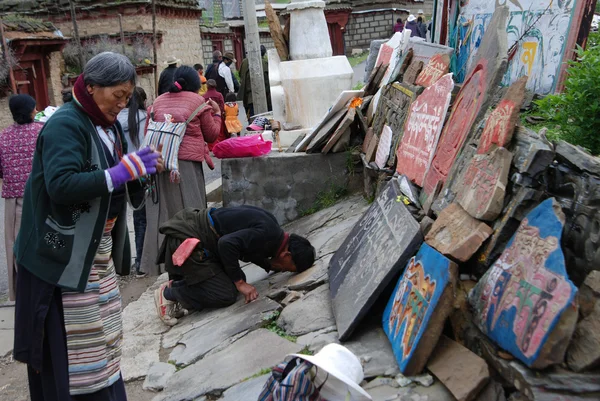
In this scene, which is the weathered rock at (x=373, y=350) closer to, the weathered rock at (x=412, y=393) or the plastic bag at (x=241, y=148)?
the weathered rock at (x=412, y=393)

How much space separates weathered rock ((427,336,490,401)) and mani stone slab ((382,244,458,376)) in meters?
0.07

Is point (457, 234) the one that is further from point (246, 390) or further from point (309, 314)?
point (246, 390)

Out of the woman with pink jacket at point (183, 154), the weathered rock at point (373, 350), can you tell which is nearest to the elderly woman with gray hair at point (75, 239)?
the weathered rock at point (373, 350)

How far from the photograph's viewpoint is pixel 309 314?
3.94 metres

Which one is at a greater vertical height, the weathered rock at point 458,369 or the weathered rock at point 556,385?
the weathered rock at point 556,385

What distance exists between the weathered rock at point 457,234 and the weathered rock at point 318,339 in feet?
2.66

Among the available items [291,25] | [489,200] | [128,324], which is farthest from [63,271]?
[291,25]

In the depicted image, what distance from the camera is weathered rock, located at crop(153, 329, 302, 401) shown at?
3523 mm

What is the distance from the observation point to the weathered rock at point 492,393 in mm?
2477

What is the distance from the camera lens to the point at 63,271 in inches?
106

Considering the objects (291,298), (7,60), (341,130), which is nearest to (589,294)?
(291,298)

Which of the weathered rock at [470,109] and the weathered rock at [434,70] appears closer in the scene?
the weathered rock at [470,109]

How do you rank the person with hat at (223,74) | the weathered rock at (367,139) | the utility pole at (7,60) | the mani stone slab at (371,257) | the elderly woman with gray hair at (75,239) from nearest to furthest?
the elderly woman with gray hair at (75,239) → the mani stone slab at (371,257) → the weathered rock at (367,139) → the utility pole at (7,60) → the person with hat at (223,74)

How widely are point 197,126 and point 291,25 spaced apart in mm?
3153
